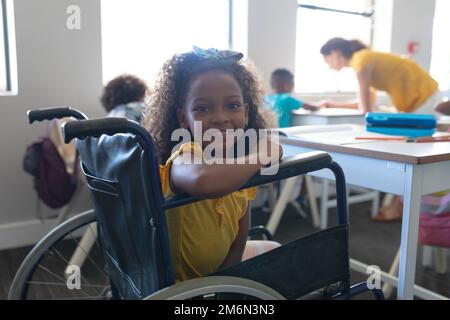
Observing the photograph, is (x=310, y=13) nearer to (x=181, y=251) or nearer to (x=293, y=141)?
(x=293, y=141)

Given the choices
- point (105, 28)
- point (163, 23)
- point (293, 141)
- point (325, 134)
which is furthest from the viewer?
point (163, 23)

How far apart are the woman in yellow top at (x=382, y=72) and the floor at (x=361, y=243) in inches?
28.8

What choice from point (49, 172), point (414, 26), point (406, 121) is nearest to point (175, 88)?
point (406, 121)

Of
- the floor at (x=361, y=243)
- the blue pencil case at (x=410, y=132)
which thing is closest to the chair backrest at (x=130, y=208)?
the blue pencil case at (x=410, y=132)

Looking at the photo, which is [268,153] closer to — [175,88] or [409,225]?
[175,88]

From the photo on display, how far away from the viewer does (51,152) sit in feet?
6.86

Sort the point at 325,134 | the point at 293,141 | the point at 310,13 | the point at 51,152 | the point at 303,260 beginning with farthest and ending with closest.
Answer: the point at 310,13
the point at 51,152
the point at 325,134
the point at 293,141
the point at 303,260

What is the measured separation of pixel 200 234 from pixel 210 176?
0.76 feet

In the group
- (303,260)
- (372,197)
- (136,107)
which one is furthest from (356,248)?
(303,260)

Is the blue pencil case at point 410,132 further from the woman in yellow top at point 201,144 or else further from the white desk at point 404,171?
the woman in yellow top at point 201,144

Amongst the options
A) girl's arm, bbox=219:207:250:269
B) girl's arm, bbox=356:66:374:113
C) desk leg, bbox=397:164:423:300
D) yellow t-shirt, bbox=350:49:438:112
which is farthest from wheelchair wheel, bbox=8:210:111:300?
yellow t-shirt, bbox=350:49:438:112

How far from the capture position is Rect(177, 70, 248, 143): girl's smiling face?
3.02 ft

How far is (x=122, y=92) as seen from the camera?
2.12 m

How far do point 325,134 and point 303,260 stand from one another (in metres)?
0.71
